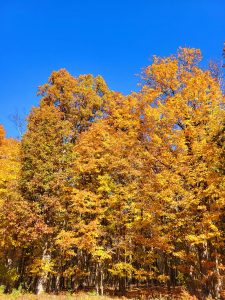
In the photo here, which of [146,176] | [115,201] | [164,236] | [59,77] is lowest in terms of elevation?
[164,236]

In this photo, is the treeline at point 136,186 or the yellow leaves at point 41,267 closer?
the treeline at point 136,186

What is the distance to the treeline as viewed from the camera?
1356 centimetres

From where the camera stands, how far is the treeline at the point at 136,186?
13.6 meters

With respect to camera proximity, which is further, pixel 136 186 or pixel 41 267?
pixel 136 186

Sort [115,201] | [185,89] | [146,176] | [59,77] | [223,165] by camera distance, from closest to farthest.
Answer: [223,165] → [185,89] → [146,176] → [115,201] → [59,77]

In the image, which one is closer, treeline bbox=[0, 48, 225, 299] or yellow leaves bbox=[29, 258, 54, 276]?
treeline bbox=[0, 48, 225, 299]

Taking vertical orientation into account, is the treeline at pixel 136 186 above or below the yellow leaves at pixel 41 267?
above

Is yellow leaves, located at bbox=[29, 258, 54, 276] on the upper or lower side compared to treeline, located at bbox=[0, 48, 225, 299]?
lower

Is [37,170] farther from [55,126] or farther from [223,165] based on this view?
[223,165]

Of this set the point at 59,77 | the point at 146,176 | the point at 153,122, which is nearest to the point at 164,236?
the point at 146,176

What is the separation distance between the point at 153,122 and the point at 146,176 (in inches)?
139

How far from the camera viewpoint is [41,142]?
19875 mm

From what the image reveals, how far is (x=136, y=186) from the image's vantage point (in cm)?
1850

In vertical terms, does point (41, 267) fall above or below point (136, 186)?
below
